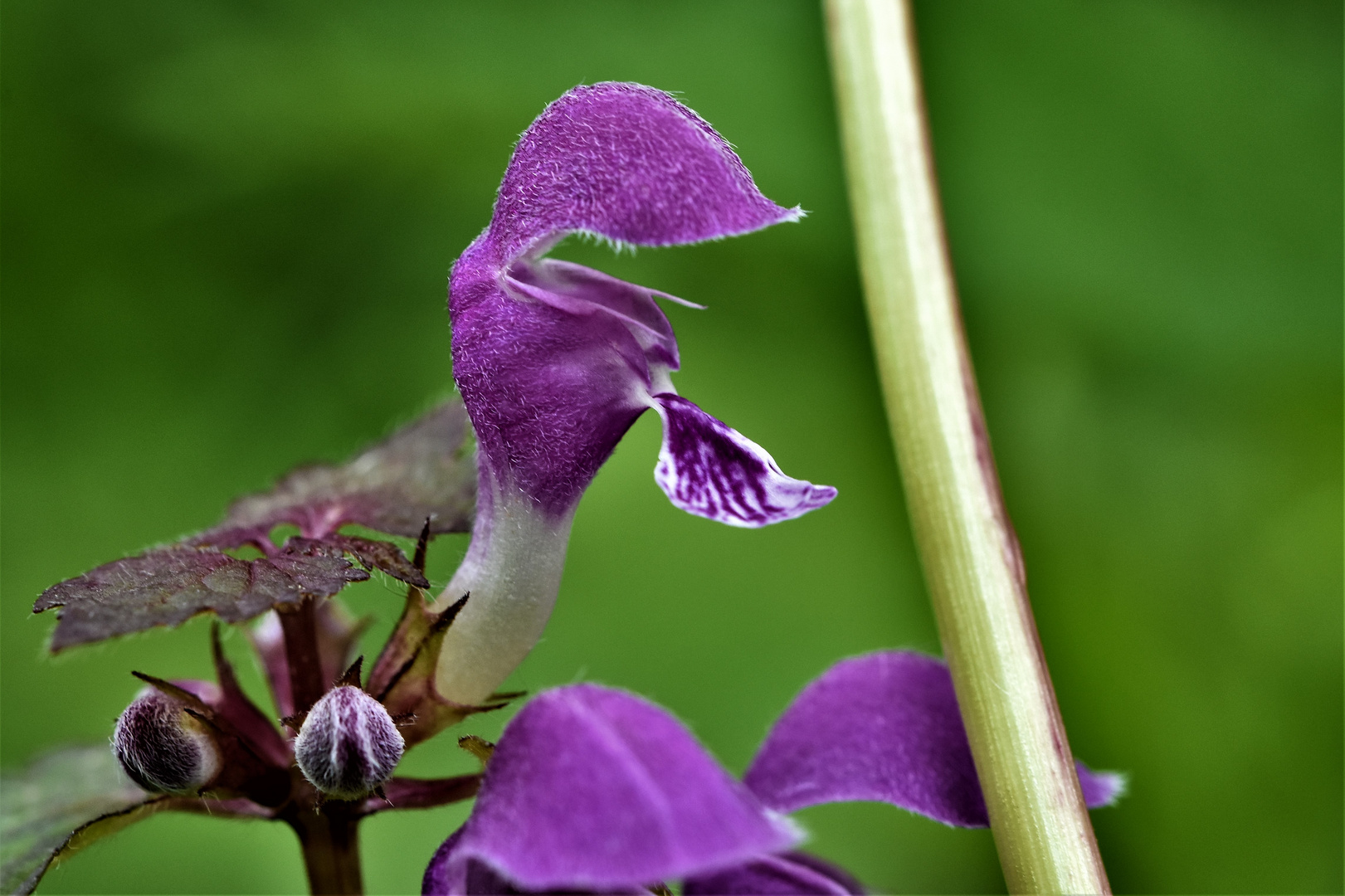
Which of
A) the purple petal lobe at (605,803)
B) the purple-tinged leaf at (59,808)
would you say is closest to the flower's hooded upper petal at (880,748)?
the purple petal lobe at (605,803)

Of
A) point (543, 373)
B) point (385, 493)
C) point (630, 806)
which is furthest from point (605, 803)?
point (385, 493)

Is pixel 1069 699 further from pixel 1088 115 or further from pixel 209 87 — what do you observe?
pixel 209 87

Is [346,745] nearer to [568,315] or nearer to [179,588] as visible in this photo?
[179,588]

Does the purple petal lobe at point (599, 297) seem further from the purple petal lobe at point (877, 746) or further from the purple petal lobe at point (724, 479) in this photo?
the purple petal lobe at point (877, 746)

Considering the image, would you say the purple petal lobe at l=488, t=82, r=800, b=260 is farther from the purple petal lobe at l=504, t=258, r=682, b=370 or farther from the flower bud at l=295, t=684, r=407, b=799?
the flower bud at l=295, t=684, r=407, b=799

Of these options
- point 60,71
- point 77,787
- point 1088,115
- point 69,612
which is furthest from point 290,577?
point 1088,115

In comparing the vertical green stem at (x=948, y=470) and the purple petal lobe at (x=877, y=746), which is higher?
the vertical green stem at (x=948, y=470)
